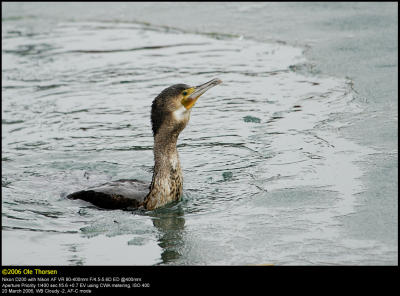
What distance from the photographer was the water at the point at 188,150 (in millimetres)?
5953

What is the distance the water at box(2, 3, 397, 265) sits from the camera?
5.95m

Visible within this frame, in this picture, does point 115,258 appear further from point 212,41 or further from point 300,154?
point 212,41

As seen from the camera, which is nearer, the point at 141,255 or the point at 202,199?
the point at 141,255

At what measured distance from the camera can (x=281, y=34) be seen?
1266 cm

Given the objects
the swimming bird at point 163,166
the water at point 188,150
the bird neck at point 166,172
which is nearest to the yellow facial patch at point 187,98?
the swimming bird at point 163,166

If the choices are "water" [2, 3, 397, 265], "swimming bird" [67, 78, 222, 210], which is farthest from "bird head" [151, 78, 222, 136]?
"water" [2, 3, 397, 265]

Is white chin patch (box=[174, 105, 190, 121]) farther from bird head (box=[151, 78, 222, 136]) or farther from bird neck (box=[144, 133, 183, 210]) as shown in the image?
bird neck (box=[144, 133, 183, 210])

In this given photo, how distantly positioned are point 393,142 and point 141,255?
133 inches

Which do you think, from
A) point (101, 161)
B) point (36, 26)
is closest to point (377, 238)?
point (101, 161)

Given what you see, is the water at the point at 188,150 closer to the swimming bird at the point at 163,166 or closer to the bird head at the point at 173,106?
the swimming bird at the point at 163,166

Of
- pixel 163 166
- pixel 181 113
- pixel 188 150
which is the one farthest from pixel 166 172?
pixel 188 150

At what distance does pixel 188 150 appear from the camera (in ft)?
28.8

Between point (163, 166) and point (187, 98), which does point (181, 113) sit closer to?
point (187, 98)

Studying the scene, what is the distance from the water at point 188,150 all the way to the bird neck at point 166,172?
167 mm
